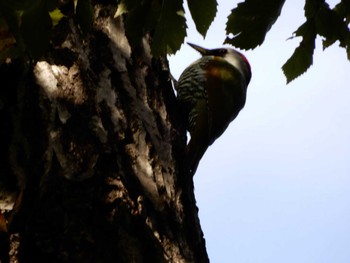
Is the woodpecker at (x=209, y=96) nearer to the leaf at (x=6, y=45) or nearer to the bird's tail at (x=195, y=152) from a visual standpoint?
the bird's tail at (x=195, y=152)

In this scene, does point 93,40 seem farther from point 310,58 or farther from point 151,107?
point 310,58

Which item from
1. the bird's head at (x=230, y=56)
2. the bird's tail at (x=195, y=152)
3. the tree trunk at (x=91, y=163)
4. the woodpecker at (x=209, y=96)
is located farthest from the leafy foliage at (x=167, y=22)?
the bird's head at (x=230, y=56)

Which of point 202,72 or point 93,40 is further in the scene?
point 202,72

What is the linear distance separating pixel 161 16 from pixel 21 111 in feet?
2.07

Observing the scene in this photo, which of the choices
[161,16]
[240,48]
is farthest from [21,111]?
[240,48]

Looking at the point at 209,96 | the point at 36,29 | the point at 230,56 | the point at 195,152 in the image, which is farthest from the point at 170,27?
the point at 230,56

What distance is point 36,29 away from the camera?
4.15ft

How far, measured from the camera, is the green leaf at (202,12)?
1.35 m

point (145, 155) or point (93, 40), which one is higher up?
point (93, 40)

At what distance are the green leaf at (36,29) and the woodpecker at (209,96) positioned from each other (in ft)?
6.51

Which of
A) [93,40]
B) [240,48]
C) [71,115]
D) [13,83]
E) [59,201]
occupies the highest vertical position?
[93,40]

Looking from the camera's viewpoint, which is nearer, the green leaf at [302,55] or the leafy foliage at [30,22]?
the leafy foliage at [30,22]

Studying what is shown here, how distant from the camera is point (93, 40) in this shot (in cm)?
214

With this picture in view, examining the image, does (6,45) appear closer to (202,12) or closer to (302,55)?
(202,12)
